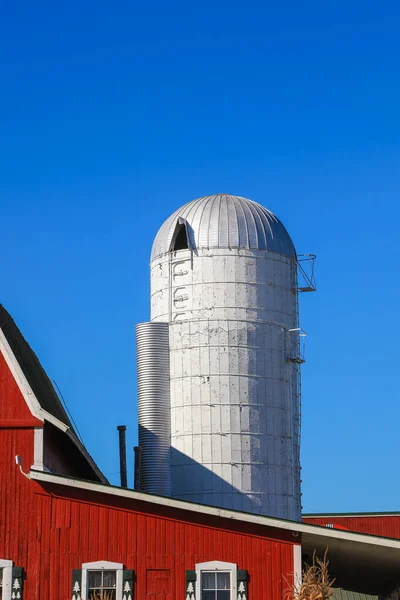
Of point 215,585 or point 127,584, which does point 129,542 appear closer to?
point 127,584

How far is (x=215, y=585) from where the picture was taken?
1046 inches

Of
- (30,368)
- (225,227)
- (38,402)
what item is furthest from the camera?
(225,227)

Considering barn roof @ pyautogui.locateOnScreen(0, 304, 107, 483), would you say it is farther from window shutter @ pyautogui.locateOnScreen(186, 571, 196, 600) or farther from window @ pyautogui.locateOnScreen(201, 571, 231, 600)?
window @ pyautogui.locateOnScreen(201, 571, 231, 600)

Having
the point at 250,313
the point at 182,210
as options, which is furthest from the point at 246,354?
the point at 182,210

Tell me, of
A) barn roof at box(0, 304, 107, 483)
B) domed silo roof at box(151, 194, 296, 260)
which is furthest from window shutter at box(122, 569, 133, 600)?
domed silo roof at box(151, 194, 296, 260)

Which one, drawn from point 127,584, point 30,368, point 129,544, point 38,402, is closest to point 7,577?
point 127,584

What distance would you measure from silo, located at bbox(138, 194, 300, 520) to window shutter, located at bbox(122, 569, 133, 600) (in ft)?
57.6

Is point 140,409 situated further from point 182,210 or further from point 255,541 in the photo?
point 255,541

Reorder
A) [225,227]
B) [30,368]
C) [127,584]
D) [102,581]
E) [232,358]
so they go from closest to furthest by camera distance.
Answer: [127,584] → [102,581] → [30,368] → [232,358] → [225,227]

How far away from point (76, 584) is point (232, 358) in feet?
63.9

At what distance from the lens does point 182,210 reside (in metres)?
48.4

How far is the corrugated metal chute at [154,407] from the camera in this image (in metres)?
44.7

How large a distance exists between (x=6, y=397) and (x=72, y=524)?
3844mm

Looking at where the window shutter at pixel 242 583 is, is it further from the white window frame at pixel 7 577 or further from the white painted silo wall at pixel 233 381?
the white painted silo wall at pixel 233 381
